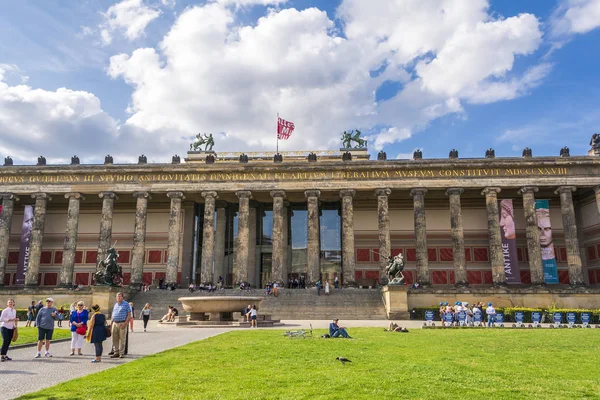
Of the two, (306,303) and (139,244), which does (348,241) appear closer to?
(306,303)

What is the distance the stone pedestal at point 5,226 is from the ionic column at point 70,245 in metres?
4.99

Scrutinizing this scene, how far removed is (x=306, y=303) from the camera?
34312mm

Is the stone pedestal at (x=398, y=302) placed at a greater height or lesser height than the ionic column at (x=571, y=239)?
lesser

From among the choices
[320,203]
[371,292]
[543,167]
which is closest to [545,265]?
[543,167]

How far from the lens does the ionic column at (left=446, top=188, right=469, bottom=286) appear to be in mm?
38684

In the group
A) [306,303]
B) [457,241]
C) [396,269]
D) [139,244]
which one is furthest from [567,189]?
[139,244]

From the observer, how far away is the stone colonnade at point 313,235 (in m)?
38.6

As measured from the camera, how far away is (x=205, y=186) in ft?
137

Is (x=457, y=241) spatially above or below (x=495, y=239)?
below

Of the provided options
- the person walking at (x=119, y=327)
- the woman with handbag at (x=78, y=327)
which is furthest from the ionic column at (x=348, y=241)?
the person walking at (x=119, y=327)

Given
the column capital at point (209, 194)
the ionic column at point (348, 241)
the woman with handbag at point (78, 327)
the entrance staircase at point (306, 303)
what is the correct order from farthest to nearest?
the column capital at point (209, 194), the ionic column at point (348, 241), the entrance staircase at point (306, 303), the woman with handbag at point (78, 327)

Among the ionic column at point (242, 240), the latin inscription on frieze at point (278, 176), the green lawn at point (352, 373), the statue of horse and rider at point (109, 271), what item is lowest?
the green lawn at point (352, 373)

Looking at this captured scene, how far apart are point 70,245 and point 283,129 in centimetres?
2279

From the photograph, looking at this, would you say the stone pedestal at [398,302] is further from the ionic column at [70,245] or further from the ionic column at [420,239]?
the ionic column at [70,245]
